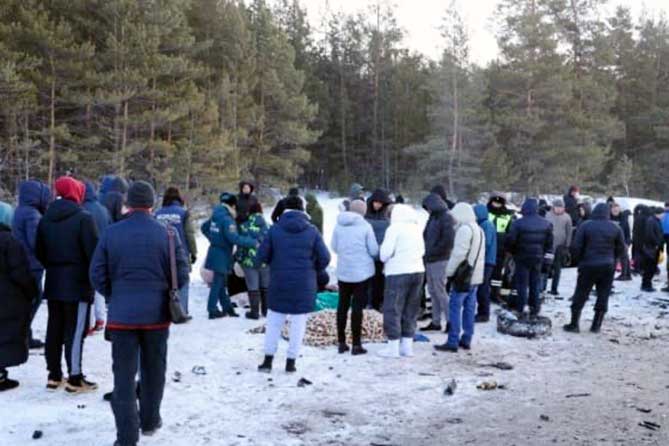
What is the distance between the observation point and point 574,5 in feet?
123

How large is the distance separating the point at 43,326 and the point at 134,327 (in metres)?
5.16

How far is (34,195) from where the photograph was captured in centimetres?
689

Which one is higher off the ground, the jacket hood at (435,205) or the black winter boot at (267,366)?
the jacket hood at (435,205)

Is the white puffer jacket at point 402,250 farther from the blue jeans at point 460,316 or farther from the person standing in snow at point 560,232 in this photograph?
the person standing in snow at point 560,232

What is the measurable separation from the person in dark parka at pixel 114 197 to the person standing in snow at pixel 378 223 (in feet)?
11.4

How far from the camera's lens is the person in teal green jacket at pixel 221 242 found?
952 cm

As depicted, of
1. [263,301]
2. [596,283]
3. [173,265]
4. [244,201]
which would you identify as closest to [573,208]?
[596,283]

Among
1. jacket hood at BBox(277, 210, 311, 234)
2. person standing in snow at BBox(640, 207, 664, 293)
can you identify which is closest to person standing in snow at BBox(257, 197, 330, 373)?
jacket hood at BBox(277, 210, 311, 234)

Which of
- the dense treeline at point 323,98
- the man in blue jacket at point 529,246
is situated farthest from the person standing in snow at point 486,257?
the dense treeline at point 323,98

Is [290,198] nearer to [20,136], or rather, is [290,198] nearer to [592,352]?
[592,352]

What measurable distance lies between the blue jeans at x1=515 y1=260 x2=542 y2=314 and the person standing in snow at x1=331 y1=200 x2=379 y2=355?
11.1 ft

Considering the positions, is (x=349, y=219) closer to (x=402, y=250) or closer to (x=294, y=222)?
(x=402, y=250)

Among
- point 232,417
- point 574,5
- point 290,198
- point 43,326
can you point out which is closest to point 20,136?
point 43,326

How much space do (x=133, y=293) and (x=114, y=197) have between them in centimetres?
439
